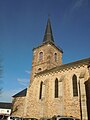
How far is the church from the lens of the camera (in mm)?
18891

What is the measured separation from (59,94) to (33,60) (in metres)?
15.3

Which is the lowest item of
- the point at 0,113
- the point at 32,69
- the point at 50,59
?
the point at 0,113

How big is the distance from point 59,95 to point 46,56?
42.4ft

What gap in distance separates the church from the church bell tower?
3.49 feet

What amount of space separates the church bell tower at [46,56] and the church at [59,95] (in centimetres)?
106

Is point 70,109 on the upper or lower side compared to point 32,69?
lower

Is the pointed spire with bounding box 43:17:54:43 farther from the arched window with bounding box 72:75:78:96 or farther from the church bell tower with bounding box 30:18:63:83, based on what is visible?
the arched window with bounding box 72:75:78:96

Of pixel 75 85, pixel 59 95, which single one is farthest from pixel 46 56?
pixel 75 85

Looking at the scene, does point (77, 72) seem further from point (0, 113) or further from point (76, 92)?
point (0, 113)

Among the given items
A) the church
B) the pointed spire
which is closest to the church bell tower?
the pointed spire

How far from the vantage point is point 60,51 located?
36656 millimetres

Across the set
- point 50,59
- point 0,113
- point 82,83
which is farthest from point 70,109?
point 0,113

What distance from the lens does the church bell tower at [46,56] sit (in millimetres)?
31812

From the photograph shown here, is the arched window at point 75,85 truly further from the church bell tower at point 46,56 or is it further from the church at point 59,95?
the church bell tower at point 46,56
